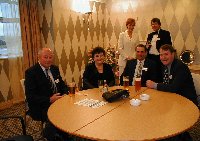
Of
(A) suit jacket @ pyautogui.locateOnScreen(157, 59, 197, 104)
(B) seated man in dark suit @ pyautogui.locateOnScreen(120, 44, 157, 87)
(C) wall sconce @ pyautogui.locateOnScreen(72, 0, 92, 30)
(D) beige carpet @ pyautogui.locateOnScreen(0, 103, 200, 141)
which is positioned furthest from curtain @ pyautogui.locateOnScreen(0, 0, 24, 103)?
(A) suit jacket @ pyautogui.locateOnScreen(157, 59, 197, 104)

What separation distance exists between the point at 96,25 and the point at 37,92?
3.06 metres

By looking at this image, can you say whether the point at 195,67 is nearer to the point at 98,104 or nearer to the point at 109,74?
the point at 109,74

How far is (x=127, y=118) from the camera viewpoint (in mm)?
1727

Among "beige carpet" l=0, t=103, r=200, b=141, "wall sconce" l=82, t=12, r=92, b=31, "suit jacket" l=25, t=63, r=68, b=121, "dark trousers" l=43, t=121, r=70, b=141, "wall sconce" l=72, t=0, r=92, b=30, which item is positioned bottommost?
"beige carpet" l=0, t=103, r=200, b=141

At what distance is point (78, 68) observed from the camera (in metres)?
5.01

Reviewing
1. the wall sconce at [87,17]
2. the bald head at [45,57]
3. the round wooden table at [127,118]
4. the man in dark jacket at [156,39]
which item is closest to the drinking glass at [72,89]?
the round wooden table at [127,118]

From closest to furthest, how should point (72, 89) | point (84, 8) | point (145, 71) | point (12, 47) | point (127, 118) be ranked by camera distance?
point (127, 118)
point (72, 89)
point (145, 71)
point (12, 47)
point (84, 8)

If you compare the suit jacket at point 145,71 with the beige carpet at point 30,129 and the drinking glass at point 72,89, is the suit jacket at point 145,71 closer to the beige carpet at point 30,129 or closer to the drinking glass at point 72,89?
the beige carpet at point 30,129

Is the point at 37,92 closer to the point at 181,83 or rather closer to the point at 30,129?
the point at 30,129

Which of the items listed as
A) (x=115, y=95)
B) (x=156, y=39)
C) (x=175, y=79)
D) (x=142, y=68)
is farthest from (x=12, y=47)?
(x=175, y=79)

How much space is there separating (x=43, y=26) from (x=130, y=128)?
3394mm

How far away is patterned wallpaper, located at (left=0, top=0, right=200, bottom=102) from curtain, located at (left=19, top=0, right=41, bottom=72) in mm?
176

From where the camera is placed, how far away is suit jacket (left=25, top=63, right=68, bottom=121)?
8.23 feet

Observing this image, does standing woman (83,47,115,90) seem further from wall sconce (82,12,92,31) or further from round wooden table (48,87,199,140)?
wall sconce (82,12,92,31)
